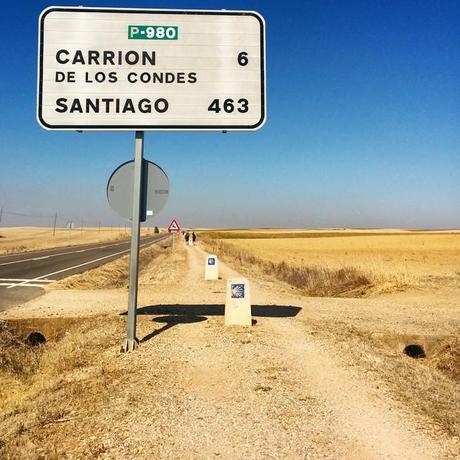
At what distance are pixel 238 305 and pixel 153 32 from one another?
459cm

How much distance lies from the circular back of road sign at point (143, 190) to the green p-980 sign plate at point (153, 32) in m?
1.89

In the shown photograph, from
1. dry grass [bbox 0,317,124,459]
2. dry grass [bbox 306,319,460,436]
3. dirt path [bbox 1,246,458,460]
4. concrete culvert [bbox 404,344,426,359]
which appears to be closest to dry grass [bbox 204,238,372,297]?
concrete culvert [bbox 404,344,426,359]

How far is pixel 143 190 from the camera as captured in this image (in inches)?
225

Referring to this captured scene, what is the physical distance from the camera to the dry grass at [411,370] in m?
3.82

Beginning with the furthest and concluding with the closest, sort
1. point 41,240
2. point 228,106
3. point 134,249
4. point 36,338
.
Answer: point 41,240 → point 36,338 → point 228,106 → point 134,249

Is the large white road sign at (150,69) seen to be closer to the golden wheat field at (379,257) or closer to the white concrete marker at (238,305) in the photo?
the white concrete marker at (238,305)

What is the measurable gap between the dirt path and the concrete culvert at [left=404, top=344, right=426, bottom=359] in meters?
2.15

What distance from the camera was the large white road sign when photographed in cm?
587

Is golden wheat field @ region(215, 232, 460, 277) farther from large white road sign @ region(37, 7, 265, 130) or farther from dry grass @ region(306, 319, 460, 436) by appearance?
large white road sign @ region(37, 7, 265, 130)

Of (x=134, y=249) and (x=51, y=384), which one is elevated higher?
(x=134, y=249)

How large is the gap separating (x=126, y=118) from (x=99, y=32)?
135cm

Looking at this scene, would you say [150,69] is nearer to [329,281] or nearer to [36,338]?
[36,338]

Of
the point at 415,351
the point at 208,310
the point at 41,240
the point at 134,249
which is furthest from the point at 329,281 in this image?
the point at 41,240

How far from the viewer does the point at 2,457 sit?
285cm
